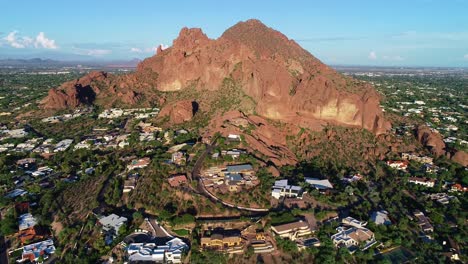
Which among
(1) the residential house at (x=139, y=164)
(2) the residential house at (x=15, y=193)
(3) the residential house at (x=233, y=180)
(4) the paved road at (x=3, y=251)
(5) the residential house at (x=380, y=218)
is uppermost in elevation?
(3) the residential house at (x=233, y=180)

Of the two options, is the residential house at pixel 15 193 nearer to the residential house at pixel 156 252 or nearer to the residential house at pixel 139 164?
the residential house at pixel 139 164

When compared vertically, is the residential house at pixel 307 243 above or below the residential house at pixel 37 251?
above

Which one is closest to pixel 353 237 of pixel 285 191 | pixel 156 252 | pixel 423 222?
pixel 285 191

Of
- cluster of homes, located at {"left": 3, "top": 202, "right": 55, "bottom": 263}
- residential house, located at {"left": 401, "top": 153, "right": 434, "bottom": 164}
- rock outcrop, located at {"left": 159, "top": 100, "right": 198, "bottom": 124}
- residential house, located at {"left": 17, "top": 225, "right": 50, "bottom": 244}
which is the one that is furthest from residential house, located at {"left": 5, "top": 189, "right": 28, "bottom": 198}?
residential house, located at {"left": 401, "top": 153, "right": 434, "bottom": 164}

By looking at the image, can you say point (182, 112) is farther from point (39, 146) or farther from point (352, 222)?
point (352, 222)

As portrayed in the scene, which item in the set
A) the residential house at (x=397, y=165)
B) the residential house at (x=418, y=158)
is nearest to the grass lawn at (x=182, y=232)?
the residential house at (x=397, y=165)

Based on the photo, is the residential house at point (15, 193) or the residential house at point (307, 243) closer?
the residential house at point (307, 243)

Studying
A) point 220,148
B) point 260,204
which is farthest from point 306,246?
point 220,148
